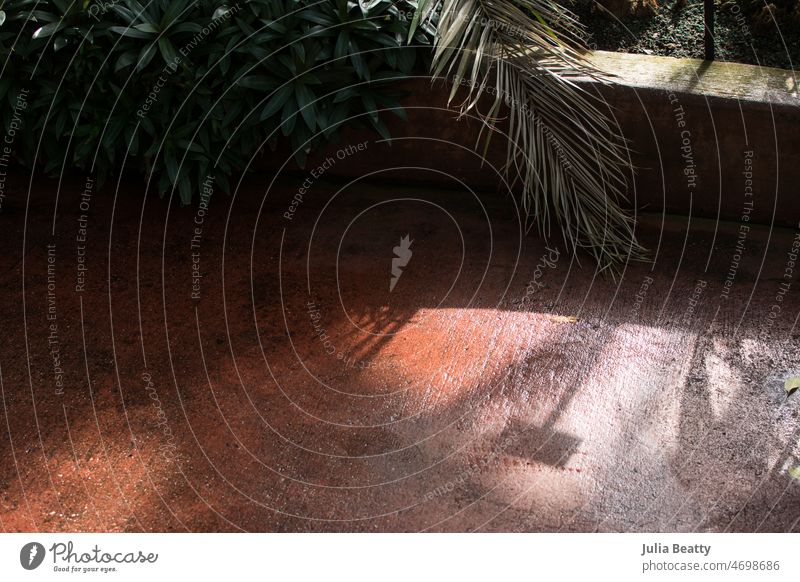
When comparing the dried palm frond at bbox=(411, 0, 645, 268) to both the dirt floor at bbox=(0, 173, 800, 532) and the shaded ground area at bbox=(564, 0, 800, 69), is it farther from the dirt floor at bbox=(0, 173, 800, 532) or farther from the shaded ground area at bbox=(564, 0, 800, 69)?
the shaded ground area at bbox=(564, 0, 800, 69)

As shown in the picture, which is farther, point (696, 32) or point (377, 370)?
point (696, 32)

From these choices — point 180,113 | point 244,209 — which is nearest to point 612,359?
point 244,209

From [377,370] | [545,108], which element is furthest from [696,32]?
[377,370]

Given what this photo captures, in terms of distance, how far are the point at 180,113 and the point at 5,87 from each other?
882 mm

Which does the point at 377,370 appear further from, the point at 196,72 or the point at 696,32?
the point at 696,32

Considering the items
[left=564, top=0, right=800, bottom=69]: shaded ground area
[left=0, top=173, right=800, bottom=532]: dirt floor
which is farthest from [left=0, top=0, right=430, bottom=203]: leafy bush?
[left=564, top=0, right=800, bottom=69]: shaded ground area

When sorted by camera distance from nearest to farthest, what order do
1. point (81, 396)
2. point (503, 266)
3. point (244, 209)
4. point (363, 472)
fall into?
point (363, 472)
point (81, 396)
point (503, 266)
point (244, 209)

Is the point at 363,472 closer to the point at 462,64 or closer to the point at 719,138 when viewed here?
the point at 462,64

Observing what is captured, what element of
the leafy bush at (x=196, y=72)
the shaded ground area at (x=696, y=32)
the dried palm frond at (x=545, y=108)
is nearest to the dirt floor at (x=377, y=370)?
the dried palm frond at (x=545, y=108)

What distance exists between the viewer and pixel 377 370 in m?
3.66

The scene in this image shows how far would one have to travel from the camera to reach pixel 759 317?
4.00 m

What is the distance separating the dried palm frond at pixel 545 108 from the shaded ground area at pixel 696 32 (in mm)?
1023

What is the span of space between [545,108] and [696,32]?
1.69 meters

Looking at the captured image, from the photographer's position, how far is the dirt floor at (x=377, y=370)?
305 cm
